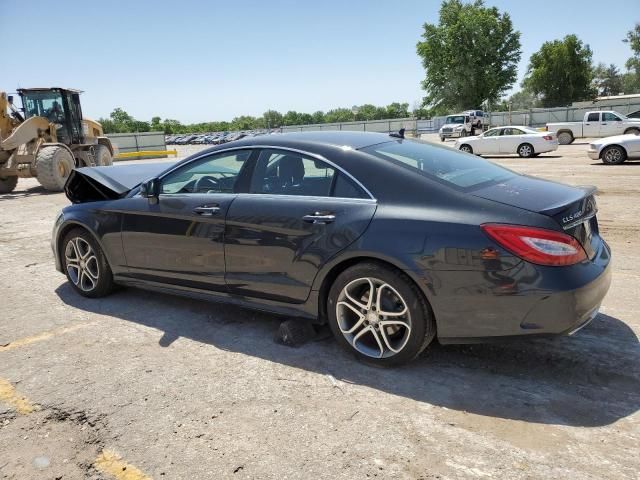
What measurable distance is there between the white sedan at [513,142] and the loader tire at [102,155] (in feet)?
44.9

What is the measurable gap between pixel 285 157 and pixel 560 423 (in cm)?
249

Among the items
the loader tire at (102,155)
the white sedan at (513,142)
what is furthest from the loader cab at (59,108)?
the white sedan at (513,142)

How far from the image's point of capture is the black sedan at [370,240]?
9.71ft

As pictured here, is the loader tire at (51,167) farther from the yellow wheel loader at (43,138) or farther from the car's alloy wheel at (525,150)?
the car's alloy wheel at (525,150)

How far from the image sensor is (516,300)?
116 inches

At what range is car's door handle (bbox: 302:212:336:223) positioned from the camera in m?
3.48

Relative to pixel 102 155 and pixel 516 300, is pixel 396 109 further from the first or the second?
pixel 516 300

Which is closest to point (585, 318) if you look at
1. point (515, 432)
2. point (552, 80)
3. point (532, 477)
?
point (515, 432)

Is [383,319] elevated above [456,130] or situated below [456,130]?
above

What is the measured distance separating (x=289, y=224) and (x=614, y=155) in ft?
49.1

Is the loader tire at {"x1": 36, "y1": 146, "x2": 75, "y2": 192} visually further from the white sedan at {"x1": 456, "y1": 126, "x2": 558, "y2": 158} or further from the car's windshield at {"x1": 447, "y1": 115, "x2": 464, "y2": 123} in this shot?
the car's windshield at {"x1": 447, "y1": 115, "x2": 464, "y2": 123}

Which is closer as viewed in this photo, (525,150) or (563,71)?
(525,150)

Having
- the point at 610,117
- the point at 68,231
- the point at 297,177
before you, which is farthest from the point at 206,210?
the point at 610,117

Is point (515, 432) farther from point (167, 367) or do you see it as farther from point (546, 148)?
point (546, 148)
